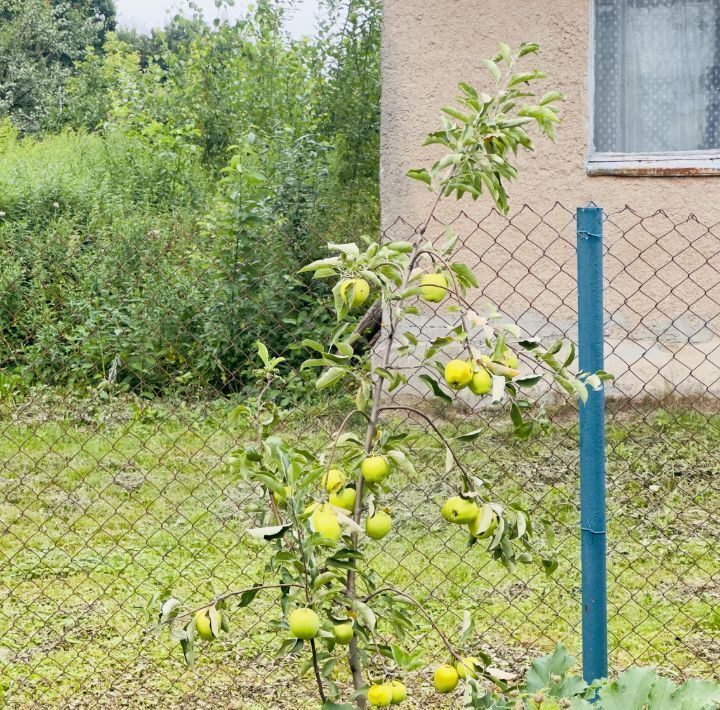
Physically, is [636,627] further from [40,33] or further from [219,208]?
[40,33]

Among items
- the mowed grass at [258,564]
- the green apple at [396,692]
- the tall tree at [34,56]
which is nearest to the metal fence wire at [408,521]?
the mowed grass at [258,564]

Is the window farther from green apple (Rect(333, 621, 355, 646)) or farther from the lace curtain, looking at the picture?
green apple (Rect(333, 621, 355, 646))

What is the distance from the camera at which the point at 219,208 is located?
687 centimetres

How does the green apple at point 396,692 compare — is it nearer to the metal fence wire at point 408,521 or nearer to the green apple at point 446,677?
the green apple at point 446,677

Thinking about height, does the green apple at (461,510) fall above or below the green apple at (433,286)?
below

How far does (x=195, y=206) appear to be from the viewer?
8.55m

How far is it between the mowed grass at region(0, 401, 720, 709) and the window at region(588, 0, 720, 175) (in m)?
1.58

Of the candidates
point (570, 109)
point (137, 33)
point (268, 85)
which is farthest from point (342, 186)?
point (137, 33)

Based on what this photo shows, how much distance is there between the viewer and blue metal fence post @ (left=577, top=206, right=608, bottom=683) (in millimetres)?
2709

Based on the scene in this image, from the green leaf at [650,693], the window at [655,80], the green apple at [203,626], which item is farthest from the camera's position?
the window at [655,80]

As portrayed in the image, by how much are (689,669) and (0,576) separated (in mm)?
2704

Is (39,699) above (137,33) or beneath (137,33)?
beneath

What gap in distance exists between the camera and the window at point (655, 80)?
6.11m

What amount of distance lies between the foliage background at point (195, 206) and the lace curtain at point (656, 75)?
5.69 ft
